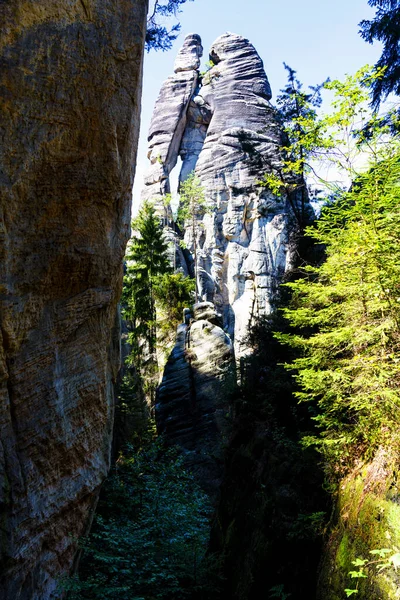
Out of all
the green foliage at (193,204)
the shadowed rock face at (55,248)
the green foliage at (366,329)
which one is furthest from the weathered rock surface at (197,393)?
the green foliage at (366,329)

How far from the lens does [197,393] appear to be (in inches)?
807

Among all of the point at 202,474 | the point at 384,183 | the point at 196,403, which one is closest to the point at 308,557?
the point at 384,183

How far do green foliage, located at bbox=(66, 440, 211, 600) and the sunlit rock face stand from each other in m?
18.7

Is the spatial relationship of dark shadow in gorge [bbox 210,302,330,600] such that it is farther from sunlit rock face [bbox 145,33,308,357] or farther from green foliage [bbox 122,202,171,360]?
sunlit rock face [bbox 145,33,308,357]

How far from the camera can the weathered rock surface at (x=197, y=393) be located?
18.3 metres

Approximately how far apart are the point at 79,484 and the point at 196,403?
1304 cm

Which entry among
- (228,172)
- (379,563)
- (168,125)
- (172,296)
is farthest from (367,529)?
(168,125)

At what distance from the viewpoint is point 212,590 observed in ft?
23.1

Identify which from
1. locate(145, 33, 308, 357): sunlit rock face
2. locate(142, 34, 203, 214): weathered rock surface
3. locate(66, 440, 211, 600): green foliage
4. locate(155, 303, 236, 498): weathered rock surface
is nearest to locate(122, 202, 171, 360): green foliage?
locate(155, 303, 236, 498): weathered rock surface

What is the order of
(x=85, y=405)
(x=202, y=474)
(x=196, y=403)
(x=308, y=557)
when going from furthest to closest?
(x=196, y=403) → (x=202, y=474) → (x=85, y=405) → (x=308, y=557)

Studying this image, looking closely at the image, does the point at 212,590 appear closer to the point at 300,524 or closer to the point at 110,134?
the point at 300,524

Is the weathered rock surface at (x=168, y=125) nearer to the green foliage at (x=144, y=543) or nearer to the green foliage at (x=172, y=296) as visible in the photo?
the green foliage at (x=172, y=296)

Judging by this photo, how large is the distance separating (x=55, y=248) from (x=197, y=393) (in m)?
14.8

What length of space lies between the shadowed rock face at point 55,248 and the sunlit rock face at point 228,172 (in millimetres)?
22366
